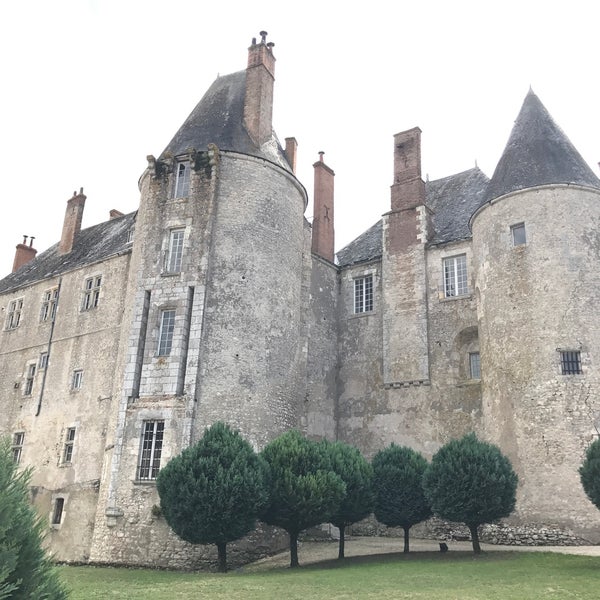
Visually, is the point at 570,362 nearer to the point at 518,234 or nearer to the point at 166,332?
the point at 518,234

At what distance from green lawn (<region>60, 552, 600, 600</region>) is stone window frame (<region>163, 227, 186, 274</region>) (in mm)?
9169

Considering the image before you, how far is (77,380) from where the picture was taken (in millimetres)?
25188

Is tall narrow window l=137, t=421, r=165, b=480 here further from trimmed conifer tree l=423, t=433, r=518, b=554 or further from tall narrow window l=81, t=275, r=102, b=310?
tall narrow window l=81, t=275, r=102, b=310

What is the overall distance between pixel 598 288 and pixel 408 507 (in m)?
8.57

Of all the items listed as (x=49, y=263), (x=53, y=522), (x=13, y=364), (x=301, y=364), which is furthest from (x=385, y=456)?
(x=49, y=263)

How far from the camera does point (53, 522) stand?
23156 mm

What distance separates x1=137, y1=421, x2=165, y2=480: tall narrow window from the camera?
62.7ft

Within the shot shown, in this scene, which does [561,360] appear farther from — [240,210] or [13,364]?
[13,364]

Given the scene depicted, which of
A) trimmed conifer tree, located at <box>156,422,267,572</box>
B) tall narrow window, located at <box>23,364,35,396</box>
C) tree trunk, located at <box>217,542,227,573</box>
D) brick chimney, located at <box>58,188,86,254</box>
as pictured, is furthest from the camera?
brick chimney, located at <box>58,188,86,254</box>

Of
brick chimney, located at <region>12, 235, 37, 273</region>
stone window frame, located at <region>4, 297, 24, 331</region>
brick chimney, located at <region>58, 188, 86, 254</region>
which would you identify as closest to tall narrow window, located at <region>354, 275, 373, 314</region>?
brick chimney, located at <region>58, 188, 86, 254</region>

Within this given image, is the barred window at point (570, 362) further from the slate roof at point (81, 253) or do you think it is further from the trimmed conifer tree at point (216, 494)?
the slate roof at point (81, 253)

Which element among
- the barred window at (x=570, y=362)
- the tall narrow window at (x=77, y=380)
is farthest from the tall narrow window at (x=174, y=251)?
the barred window at (x=570, y=362)

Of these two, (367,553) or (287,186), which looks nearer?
(367,553)

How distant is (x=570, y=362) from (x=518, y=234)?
442cm
